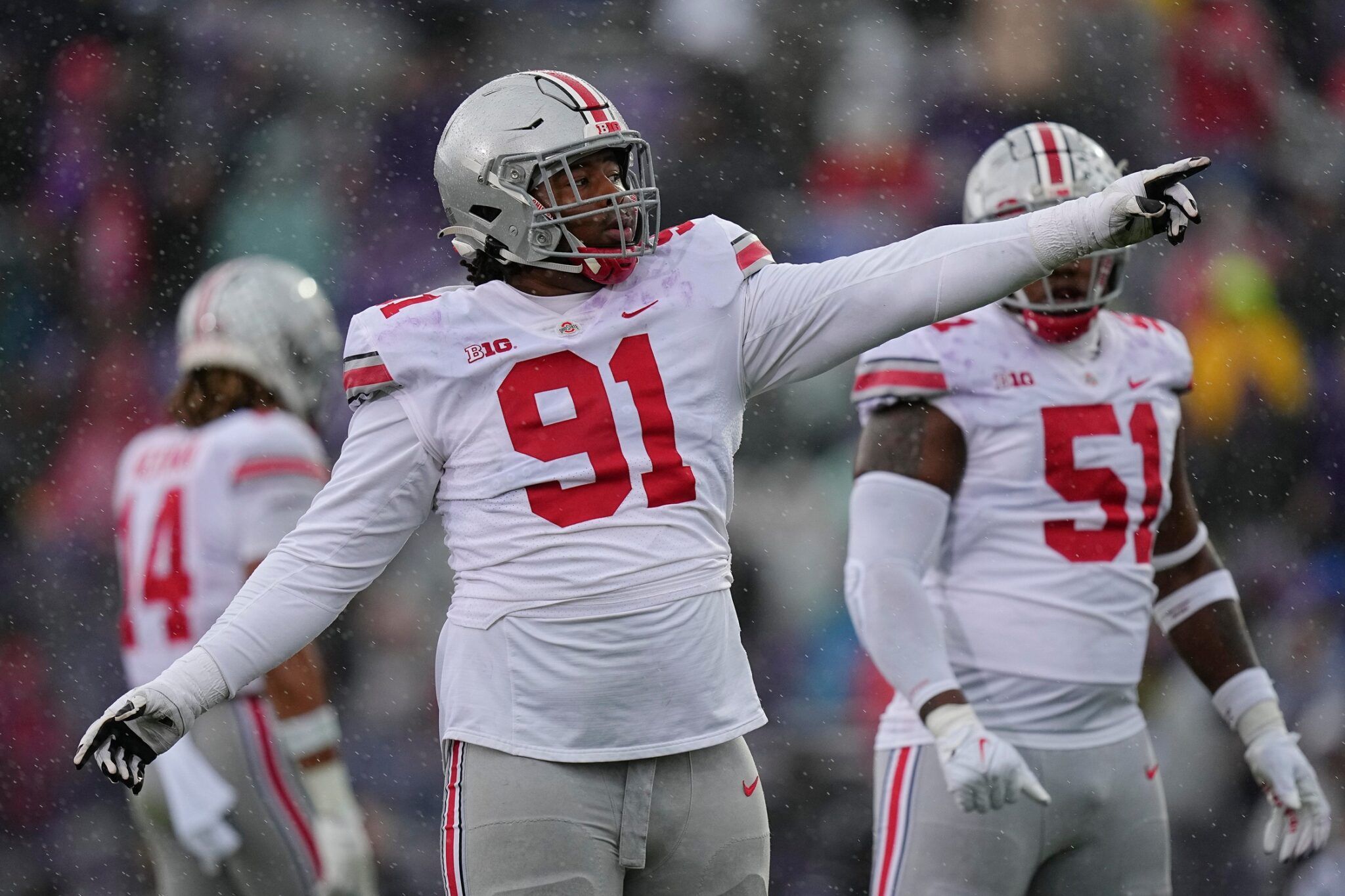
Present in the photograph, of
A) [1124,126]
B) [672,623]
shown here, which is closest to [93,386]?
[1124,126]

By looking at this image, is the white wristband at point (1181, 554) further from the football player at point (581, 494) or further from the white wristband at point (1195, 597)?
the football player at point (581, 494)

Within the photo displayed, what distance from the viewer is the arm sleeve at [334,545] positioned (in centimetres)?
227

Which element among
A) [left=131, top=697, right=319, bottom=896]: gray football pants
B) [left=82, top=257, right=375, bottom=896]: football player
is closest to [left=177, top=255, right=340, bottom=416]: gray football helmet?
[left=82, top=257, right=375, bottom=896]: football player

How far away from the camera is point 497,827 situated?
7.14 ft

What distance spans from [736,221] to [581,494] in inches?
163

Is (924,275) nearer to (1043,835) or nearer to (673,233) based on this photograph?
(673,233)

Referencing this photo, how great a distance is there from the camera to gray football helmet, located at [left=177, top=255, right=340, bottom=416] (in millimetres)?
4137

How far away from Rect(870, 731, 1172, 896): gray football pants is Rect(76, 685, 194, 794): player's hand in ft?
4.24

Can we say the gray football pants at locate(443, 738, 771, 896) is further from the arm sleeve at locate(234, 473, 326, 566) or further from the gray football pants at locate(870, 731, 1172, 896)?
the arm sleeve at locate(234, 473, 326, 566)

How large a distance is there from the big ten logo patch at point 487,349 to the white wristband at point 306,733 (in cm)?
174

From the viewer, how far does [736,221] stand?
6.25 meters

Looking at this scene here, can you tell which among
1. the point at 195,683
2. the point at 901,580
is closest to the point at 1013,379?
the point at 901,580

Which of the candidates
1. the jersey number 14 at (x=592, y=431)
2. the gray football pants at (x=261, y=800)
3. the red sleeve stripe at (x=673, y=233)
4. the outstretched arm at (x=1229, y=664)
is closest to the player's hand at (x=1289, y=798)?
the outstretched arm at (x=1229, y=664)

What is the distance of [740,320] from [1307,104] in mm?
4831
